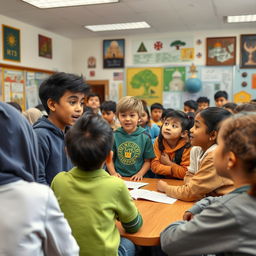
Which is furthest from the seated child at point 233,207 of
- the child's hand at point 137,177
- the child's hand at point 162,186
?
the child's hand at point 137,177

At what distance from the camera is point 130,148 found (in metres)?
2.28

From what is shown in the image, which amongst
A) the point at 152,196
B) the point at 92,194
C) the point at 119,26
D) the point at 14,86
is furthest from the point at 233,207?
the point at 119,26

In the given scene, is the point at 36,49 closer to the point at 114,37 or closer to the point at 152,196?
the point at 114,37

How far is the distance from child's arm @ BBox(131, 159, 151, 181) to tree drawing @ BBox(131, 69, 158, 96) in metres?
4.74

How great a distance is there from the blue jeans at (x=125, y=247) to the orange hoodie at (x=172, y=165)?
893mm

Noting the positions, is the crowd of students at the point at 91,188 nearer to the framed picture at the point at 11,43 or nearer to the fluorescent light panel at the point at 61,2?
the fluorescent light panel at the point at 61,2

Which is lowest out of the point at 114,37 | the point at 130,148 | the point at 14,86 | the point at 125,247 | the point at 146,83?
the point at 125,247

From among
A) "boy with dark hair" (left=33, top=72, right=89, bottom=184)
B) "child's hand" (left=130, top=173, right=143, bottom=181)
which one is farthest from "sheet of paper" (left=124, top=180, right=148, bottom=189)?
"boy with dark hair" (left=33, top=72, right=89, bottom=184)

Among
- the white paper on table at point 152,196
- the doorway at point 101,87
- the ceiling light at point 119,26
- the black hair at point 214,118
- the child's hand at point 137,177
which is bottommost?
the child's hand at point 137,177

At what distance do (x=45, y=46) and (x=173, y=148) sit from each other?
5.12 m

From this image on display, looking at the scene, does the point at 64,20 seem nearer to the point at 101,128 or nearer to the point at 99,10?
the point at 99,10

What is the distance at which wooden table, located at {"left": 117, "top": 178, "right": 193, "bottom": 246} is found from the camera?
1.18m

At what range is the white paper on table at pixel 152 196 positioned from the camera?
158 cm

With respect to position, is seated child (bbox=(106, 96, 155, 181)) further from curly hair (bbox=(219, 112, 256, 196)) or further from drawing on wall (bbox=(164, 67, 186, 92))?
drawing on wall (bbox=(164, 67, 186, 92))
